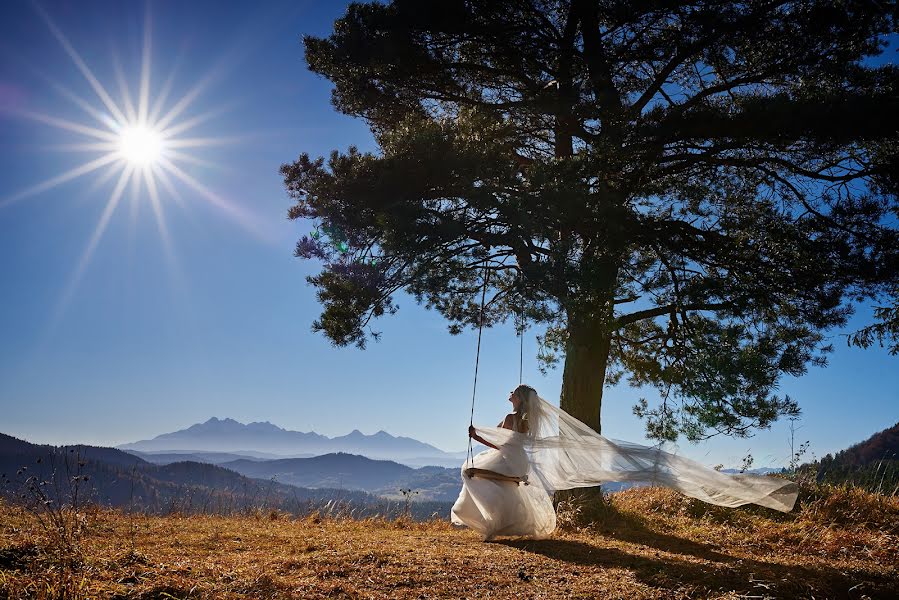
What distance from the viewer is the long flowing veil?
24.8ft

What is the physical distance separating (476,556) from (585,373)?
500 centimetres

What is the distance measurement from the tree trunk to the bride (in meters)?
1.82

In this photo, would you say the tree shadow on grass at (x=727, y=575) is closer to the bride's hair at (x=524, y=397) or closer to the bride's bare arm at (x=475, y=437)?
the bride's bare arm at (x=475, y=437)

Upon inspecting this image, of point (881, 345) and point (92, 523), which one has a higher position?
point (881, 345)

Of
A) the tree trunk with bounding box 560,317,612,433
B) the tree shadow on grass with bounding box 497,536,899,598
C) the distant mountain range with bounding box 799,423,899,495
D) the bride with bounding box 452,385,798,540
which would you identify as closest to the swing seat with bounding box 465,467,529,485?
the bride with bounding box 452,385,798,540

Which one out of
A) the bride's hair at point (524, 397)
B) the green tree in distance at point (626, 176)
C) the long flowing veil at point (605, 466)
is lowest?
the long flowing veil at point (605, 466)

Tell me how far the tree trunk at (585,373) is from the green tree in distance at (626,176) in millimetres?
28

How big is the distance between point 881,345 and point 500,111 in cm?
702

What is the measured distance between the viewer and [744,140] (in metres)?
9.14

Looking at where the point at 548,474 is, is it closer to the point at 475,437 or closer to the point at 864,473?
the point at 475,437

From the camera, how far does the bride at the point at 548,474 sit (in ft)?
25.3

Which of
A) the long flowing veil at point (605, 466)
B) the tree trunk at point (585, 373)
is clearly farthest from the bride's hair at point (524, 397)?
the tree trunk at point (585, 373)

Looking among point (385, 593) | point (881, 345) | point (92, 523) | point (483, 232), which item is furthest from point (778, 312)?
point (92, 523)

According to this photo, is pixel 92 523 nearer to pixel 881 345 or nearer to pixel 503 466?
pixel 503 466
